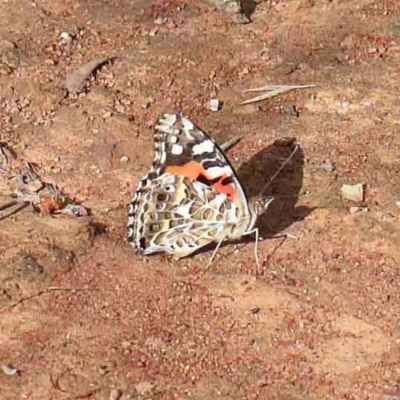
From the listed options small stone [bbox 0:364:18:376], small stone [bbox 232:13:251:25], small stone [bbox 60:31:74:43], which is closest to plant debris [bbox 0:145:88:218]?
small stone [bbox 0:364:18:376]

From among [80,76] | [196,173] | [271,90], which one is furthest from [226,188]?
[80,76]

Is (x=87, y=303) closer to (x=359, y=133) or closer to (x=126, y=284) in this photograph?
(x=126, y=284)

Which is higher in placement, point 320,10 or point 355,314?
point 320,10

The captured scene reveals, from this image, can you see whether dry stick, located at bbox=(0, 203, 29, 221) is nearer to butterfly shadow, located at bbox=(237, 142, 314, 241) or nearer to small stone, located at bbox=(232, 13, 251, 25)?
butterfly shadow, located at bbox=(237, 142, 314, 241)

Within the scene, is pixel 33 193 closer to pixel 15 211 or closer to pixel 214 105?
pixel 15 211

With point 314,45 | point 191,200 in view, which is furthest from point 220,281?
point 314,45

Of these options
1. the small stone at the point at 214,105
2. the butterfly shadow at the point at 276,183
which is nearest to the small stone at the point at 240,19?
the small stone at the point at 214,105

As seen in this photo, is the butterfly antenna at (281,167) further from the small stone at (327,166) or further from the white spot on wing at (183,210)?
the white spot on wing at (183,210)
